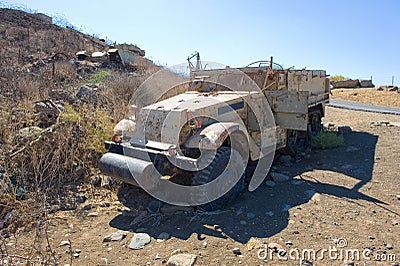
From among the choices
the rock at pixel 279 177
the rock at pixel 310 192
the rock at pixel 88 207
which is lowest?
the rock at pixel 88 207

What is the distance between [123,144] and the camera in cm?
475

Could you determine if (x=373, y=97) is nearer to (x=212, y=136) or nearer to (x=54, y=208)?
(x=212, y=136)

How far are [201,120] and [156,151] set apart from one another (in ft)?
2.65

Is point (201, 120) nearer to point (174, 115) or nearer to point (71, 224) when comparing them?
point (174, 115)

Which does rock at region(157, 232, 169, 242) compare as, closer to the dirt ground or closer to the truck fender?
the dirt ground

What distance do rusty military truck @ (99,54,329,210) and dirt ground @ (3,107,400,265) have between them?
15.0 inches

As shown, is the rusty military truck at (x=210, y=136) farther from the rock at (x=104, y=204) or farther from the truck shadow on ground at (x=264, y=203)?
the rock at (x=104, y=204)

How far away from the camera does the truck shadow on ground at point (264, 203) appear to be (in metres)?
3.91

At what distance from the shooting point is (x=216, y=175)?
14.3ft

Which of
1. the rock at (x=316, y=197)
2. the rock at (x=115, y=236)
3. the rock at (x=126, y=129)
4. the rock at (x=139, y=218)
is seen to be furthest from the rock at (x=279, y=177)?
the rock at (x=115, y=236)

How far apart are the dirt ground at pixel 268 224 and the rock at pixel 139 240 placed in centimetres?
7

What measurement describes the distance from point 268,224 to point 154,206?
1.58 metres

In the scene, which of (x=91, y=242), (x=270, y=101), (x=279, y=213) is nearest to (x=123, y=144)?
(x=91, y=242)

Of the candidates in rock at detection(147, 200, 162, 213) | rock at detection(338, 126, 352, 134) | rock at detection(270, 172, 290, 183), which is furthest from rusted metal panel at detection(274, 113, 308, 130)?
rock at detection(338, 126, 352, 134)
